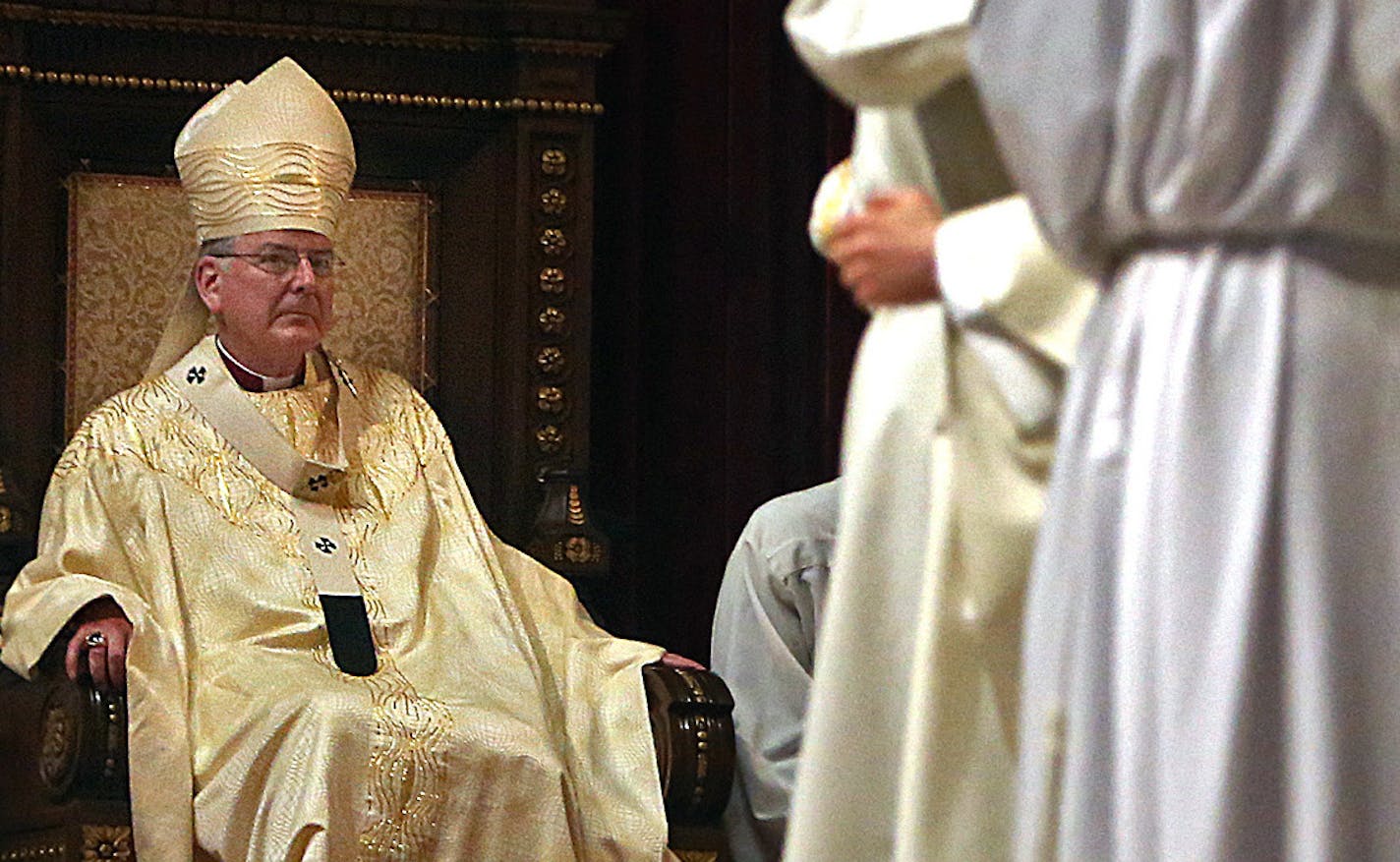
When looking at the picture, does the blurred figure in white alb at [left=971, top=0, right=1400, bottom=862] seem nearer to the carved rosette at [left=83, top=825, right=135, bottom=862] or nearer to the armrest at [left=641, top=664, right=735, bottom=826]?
the armrest at [left=641, top=664, right=735, bottom=826]

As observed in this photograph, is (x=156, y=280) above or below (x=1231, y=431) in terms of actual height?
above

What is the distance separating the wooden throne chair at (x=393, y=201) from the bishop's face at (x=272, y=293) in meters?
0.47

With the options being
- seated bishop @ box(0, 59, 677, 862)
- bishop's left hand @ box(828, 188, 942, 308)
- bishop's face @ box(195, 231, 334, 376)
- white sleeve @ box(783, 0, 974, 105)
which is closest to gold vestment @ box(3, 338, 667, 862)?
seated bishop @ box(0, 59, 677, 862)

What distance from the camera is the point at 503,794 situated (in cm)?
499

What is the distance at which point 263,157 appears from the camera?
5.61 m

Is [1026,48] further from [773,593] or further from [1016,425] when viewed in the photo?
[773,593]

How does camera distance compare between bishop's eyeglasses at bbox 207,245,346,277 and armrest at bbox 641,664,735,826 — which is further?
bishop's eyeglasses at bbox 207,245,346,277

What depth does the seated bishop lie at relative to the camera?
4879 mm

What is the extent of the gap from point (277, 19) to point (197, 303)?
74 cm

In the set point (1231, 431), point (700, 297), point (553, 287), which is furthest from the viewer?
point (700, 297)

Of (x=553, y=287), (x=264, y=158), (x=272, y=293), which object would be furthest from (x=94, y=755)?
(x=553, y=287)

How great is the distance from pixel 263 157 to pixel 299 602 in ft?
3.33

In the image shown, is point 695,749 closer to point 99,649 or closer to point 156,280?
point 99,649

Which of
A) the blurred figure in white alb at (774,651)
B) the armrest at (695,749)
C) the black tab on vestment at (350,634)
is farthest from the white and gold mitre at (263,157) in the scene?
the armrest at (695,749)
